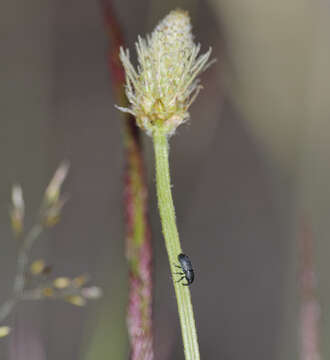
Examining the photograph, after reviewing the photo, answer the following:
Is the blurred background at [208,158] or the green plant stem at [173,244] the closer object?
the green plant stem at [173,244]

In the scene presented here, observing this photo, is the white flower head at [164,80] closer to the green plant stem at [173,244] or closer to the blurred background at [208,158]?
the green plant stem at [173,244]

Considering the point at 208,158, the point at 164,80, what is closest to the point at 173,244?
the point at 164,80

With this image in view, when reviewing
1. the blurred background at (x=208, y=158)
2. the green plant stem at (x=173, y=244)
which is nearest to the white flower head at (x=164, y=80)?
the green plant stem at (x=173, y=244)

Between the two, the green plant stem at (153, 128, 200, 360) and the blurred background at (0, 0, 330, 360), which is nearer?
the green plant stem at (153, 128, 200, 360)

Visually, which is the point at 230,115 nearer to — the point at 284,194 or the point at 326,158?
the point at 284,194

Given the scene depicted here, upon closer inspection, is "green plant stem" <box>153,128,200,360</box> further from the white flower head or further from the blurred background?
the blurred background

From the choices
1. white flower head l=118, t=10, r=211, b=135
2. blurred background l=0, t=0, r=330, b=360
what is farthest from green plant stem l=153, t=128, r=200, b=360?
blurred background l=0, t=0, r=330, b=360
